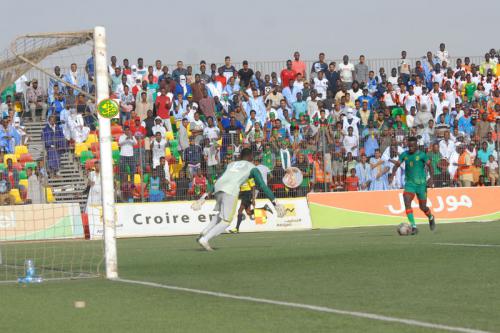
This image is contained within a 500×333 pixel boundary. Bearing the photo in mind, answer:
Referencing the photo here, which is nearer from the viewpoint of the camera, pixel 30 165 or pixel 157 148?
pixel 30 165

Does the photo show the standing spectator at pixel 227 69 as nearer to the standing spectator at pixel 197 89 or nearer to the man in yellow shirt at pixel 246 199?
the standing spectator at pixel 197 89

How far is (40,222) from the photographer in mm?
29891

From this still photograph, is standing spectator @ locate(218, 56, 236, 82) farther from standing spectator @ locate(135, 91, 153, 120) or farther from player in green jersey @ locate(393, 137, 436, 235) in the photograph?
player in green jersey @ locate(393, 137, 436, 235)

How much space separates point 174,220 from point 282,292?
19.2 m

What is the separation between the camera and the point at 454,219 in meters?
32.9

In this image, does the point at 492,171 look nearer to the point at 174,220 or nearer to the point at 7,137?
the point at 174,220

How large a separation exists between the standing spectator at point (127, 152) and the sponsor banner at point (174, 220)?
1.05 m

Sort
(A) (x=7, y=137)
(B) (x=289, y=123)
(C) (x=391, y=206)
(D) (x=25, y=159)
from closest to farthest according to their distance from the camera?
(D) (x=25, y=159) → (A) (x=7, y=137) → (C) (x=391, y=206) → (B) (x=289, y=123)

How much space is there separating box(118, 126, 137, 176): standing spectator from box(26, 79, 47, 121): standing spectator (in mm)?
2355

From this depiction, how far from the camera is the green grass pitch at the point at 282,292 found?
9.70 metres

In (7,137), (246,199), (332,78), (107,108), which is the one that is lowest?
(246,199)

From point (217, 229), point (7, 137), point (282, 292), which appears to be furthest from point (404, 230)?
point (7, 137)

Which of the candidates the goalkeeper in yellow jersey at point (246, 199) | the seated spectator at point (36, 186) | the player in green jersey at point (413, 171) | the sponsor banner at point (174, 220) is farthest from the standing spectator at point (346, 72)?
the player in green jersey at point (413, 171)

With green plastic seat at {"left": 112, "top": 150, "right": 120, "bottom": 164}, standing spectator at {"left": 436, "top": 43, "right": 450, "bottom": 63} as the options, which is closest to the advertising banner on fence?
green plastic seat at {"left": 112, "top": 150, "right": 120, "bottom": 164}
